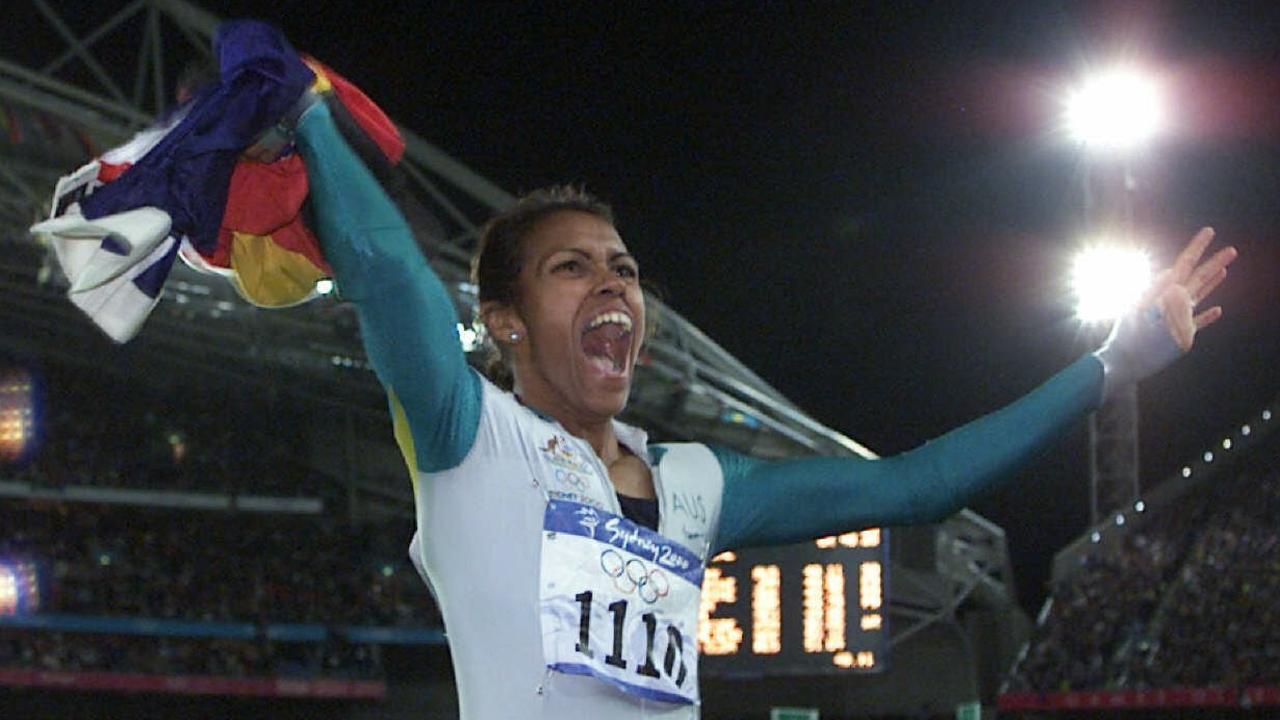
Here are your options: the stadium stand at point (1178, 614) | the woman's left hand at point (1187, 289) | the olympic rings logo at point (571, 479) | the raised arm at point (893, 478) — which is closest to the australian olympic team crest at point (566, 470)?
the olympic rings logo at point (571, 479)

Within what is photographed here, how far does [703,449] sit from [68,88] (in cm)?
1693

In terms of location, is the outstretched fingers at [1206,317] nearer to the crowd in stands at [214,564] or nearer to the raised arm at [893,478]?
the raised arm at [893,478]

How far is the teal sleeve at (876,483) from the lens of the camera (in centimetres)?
313

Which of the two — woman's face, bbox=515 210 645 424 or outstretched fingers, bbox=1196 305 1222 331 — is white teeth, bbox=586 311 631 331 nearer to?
woman's face, bbox=515 210 645 424

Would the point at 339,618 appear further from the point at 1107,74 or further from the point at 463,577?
the point at 463,577

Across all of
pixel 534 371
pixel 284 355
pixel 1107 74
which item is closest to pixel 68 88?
pixel 284 355

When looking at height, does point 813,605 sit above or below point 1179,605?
below

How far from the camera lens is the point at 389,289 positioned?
2582 millimetres

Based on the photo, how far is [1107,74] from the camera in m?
21.1

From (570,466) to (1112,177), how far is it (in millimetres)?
20836

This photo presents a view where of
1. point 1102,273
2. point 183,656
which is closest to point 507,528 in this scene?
point 1102,273

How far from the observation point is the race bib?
2.72 meters

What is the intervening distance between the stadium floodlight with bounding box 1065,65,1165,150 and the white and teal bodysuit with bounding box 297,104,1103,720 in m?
19.2

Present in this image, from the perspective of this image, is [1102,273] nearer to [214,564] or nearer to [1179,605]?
[1179,605]
